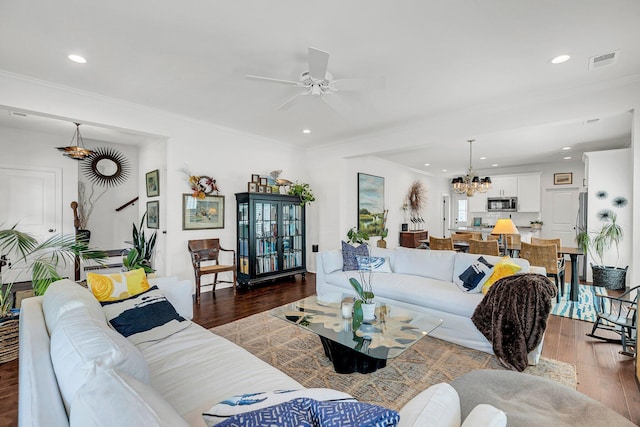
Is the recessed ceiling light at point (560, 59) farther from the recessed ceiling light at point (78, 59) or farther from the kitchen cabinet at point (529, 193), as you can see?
the kitchen cabinet at point (529, 193)

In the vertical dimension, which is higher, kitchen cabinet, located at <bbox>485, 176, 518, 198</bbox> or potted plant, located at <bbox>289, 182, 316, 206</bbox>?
kitchen cabinet, located at <bbox>485, 176, 518, 198</bbox>

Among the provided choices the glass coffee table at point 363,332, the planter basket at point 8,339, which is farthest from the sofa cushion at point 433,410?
the planter basket at point 8,339

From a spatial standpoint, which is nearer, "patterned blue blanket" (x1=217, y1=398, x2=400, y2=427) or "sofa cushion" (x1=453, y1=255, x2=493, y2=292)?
"patterned blue blanket" (x1=217, y1=398, x2=400, y2=427)

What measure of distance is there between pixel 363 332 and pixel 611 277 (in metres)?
5.17

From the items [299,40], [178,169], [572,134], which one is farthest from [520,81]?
[178,169]

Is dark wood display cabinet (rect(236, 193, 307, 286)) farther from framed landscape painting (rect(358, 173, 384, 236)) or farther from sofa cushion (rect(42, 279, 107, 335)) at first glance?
sofa cushion (rect(42, 279, 107, 335))

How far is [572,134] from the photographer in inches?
198

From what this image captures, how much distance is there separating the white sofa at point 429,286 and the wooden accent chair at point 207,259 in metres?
1.51

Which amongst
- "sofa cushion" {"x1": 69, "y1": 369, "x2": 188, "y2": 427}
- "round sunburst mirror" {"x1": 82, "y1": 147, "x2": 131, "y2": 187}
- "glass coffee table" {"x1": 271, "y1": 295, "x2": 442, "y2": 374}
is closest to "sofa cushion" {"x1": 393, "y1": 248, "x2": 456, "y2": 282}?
"glass coffee table" {"x1": 271, "y1": 295, "x2": 442, "y2": 374}

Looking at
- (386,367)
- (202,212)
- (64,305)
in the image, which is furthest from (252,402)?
(202,212)

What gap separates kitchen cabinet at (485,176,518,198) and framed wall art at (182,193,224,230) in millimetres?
7720

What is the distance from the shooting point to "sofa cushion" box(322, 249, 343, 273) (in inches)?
161

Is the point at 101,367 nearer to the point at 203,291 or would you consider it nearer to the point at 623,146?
the point at 203,291

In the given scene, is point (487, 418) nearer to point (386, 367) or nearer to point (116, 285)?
point (386, 367)
